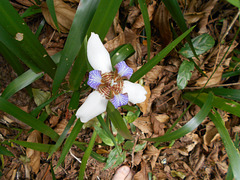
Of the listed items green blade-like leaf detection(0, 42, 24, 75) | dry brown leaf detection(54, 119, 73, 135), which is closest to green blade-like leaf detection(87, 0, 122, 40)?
green blade-like leaf detection(0, 42, 24, 75)

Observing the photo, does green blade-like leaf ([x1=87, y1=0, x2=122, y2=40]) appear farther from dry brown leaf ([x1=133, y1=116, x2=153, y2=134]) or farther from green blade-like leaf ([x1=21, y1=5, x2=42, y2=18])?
dry brown leaf ([x1=133, y1=116, x2=153, y2=134])

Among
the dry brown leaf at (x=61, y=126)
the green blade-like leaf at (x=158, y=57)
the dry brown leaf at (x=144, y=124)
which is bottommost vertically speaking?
the dry brown leaf at (x=144, y=124)

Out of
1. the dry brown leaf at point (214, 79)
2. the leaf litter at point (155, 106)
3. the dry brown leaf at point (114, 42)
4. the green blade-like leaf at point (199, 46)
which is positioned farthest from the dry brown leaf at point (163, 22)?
the dry brown leaf at point (214, 79)

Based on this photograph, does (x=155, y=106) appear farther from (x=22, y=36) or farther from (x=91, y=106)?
(x=22, y=36)

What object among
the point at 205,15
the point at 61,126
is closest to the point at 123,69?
the point at 61,126

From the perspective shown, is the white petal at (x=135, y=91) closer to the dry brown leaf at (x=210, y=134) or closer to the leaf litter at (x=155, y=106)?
the leaf litter at (x=155, y=106)

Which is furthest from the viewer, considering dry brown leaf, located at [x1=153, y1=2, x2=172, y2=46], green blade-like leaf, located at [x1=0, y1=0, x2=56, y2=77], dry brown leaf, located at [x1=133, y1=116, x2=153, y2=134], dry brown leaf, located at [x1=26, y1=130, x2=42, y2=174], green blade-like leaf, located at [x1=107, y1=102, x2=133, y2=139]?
dry brown leaf, located at [x1=133, y1=116, x2=153, y2=134]
